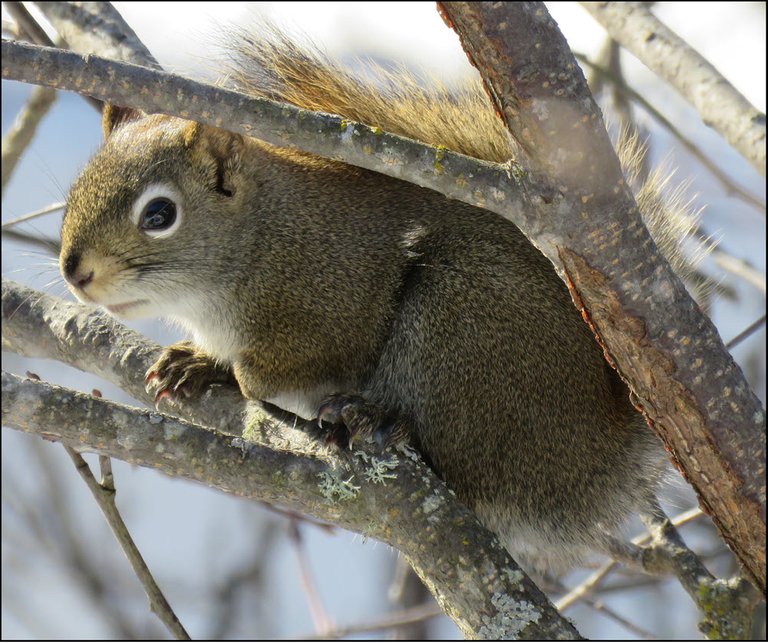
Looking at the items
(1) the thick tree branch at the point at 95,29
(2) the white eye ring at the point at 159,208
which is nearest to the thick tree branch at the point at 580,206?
(2) the white eye ring at the point at 159,208

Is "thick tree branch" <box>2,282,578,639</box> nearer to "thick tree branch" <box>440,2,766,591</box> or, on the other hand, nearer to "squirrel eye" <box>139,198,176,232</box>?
"thick tree branch" <box>440,2,766,591</box>

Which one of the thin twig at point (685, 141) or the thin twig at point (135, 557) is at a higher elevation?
the thin twig at point (685, 141)

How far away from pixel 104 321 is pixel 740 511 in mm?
2311

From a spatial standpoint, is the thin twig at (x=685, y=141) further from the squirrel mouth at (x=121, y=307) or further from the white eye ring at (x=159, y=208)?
the squirrel mouth at (x=121, y=307)

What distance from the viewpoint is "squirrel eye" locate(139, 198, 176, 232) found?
128 inches

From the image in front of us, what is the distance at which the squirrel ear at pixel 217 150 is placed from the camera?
3369mm

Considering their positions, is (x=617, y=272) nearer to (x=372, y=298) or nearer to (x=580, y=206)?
(x=580, y=206)

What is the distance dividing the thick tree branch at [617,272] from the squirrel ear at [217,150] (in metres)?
1.50

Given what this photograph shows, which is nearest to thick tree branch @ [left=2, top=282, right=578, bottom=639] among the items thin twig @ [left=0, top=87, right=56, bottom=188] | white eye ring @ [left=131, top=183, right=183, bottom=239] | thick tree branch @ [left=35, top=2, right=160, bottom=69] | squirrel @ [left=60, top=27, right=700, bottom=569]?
squirrel @ [left=60, top=27, right=700, bottom=569]

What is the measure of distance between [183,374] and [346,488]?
1.11 meters

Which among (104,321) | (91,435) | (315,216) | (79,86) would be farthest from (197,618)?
(79,86)

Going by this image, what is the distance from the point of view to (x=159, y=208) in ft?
10.8

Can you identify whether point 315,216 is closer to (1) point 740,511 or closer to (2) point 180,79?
(2) point 180,79

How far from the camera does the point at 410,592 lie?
18.6 feet
